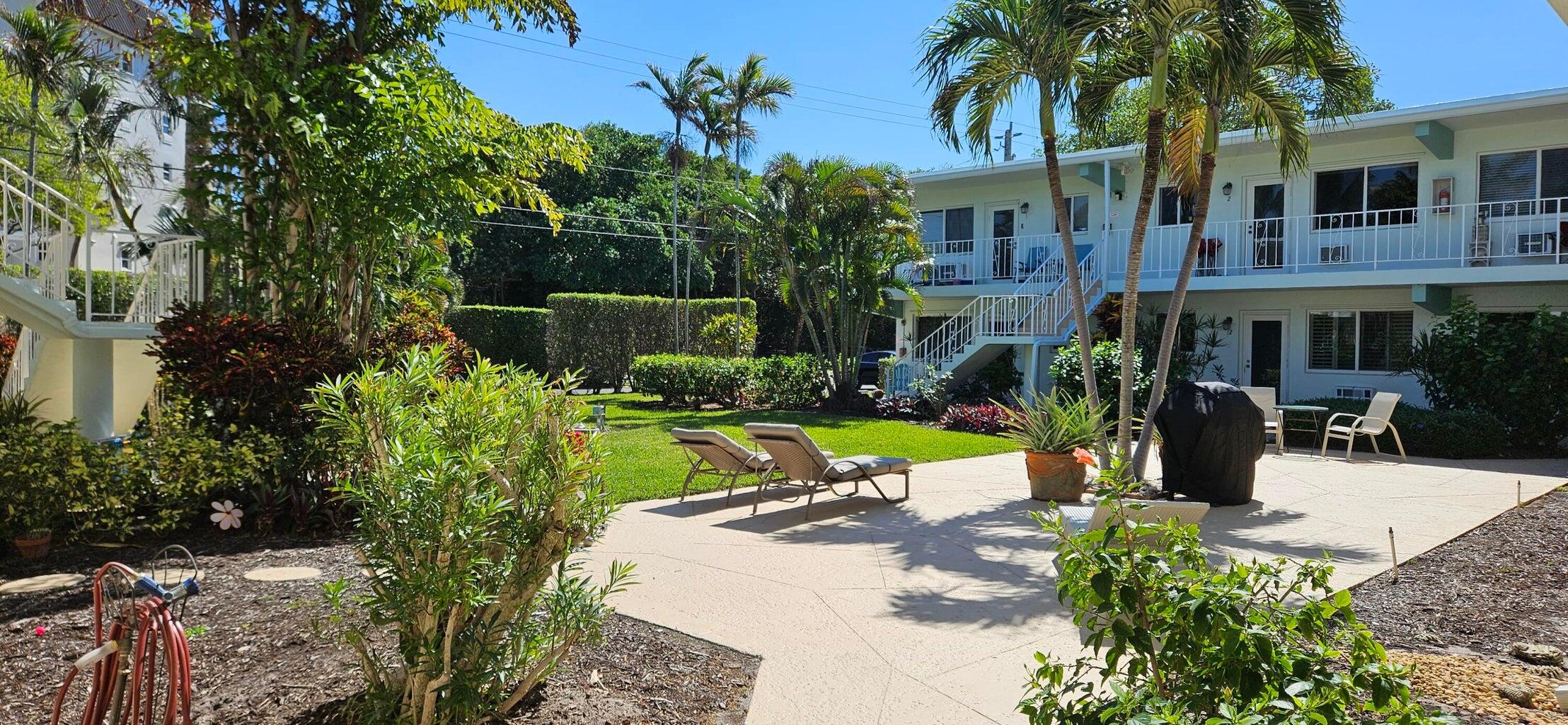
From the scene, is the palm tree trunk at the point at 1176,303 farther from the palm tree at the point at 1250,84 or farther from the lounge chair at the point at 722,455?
the lounge chair at the point at 722,455

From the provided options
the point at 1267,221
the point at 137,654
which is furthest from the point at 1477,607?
the point at 1267,221

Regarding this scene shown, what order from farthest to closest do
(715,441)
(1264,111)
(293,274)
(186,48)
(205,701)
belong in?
(1264,111), (715,441), (293,274), (186,48), (205,701)

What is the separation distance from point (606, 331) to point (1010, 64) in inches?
732

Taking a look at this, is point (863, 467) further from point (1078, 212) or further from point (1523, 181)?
point (1078, 212)

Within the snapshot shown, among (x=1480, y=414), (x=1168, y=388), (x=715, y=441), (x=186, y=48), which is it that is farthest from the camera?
(x=1168, y=388)

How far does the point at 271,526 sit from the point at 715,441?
361cm

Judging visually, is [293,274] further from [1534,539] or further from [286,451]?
[1534,539]

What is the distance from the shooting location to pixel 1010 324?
18641 millimetres

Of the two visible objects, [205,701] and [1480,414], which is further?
[1480,414]

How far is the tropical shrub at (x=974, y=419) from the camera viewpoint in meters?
16.0

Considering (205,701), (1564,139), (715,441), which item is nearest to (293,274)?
(715,441)

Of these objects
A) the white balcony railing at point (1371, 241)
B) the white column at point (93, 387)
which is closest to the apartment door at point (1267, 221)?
the white balcony railing at point (1371, 241)

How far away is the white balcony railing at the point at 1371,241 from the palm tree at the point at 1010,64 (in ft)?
27.1

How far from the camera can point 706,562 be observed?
6578mm
